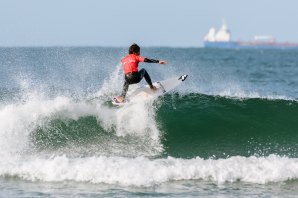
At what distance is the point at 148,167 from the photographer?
12.0m

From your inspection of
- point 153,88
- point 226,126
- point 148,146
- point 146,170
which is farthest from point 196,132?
point 146,170

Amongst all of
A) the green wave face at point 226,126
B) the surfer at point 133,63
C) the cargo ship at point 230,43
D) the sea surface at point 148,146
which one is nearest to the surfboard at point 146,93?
the sea surface at point 148,146

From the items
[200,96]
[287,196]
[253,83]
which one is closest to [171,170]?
[287,196]

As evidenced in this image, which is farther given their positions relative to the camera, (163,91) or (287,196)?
(163,91)

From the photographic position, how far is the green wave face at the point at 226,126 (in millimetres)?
14430

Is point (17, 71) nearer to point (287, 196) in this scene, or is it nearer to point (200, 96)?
point (200, 96)

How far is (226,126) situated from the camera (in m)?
16.0

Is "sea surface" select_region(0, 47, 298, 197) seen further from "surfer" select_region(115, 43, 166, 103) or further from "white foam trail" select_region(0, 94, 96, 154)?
"surfer" select_region(115, 43, 166, 103)

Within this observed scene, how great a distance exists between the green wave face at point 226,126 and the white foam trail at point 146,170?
1667 mm

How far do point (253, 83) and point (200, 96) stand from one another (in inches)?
725

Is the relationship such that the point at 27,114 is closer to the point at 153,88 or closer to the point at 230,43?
the point at 153,88

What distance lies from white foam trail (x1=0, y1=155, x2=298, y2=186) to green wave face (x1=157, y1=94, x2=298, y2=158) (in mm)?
1667

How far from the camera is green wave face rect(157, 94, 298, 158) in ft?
47.3

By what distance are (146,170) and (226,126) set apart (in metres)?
4.60
